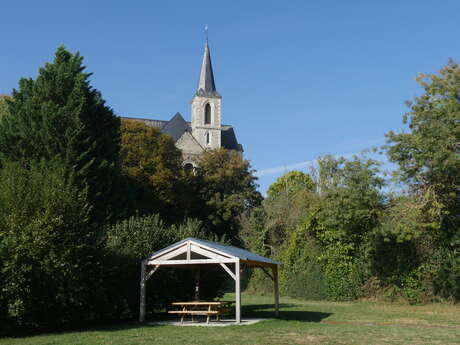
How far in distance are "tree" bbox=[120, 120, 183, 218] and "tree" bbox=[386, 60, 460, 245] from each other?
20618 mm

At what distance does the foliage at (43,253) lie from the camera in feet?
37.3

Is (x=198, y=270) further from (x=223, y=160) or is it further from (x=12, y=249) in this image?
(x=223, y=160)

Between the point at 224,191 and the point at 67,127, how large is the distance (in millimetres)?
22681

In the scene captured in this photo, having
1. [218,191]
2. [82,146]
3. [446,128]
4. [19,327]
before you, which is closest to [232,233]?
[218,191]

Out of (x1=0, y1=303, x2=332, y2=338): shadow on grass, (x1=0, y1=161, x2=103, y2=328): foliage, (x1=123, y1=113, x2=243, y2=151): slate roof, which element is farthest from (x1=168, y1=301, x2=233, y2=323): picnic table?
(x1=123, y1=113, x2=243, y2=151): slate roof

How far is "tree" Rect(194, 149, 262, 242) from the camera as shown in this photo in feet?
135

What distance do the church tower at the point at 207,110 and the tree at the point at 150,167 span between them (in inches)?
1010

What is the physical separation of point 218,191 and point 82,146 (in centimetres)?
2243

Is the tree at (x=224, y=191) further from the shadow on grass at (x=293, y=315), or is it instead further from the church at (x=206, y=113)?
the shadow on grass at (x=293, y=315)

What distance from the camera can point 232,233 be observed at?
4184 cm

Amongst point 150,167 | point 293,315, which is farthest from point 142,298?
point 150,167

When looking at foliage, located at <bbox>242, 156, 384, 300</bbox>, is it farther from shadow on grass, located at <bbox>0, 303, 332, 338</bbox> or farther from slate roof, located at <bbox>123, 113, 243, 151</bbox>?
slate roof, located at <bbox>123, 113, 243, 151</bbox>

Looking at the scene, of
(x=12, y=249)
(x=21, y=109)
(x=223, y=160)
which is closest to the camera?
(x=12, y=249)

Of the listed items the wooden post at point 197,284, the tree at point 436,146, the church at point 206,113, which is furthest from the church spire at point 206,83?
the wooden post at point 197,284
